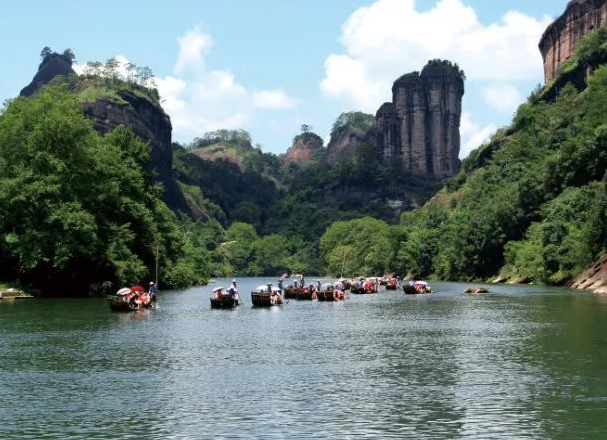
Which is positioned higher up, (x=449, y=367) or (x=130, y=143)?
(x=130, y=143)

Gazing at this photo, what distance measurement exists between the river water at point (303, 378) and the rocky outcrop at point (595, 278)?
36834 mm

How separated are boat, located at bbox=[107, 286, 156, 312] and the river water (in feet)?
22.8

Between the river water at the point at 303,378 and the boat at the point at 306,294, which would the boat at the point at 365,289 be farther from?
the river water at the point at 303,378

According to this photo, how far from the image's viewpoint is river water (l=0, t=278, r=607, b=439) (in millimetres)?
25547

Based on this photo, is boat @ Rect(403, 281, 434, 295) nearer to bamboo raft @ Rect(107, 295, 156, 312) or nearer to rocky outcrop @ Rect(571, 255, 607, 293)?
rocky outcrop @ Rect(571, 255, 607, 293)

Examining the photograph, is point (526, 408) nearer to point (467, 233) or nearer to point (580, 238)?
point (580, 238)

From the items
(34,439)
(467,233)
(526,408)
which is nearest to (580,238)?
(467,233)

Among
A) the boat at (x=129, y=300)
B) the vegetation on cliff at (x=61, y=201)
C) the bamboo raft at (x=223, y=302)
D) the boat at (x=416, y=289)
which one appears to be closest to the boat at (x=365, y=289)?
the boat at (x=416, y=289)

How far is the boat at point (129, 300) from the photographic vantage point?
70.0 meters

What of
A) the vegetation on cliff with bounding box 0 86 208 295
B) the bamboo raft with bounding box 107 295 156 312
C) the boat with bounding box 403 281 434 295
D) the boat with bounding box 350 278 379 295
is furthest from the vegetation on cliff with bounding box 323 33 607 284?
the bamboo raft with bounding box 107 295 156 312

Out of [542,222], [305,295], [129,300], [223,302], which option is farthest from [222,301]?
[542,222]

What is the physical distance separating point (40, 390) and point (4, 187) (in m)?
57.2

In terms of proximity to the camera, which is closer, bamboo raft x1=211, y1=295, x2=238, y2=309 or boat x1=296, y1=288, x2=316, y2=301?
bamboo raft x1=211, y1=295, x2=238, y2=309

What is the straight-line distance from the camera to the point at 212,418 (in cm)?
2670
